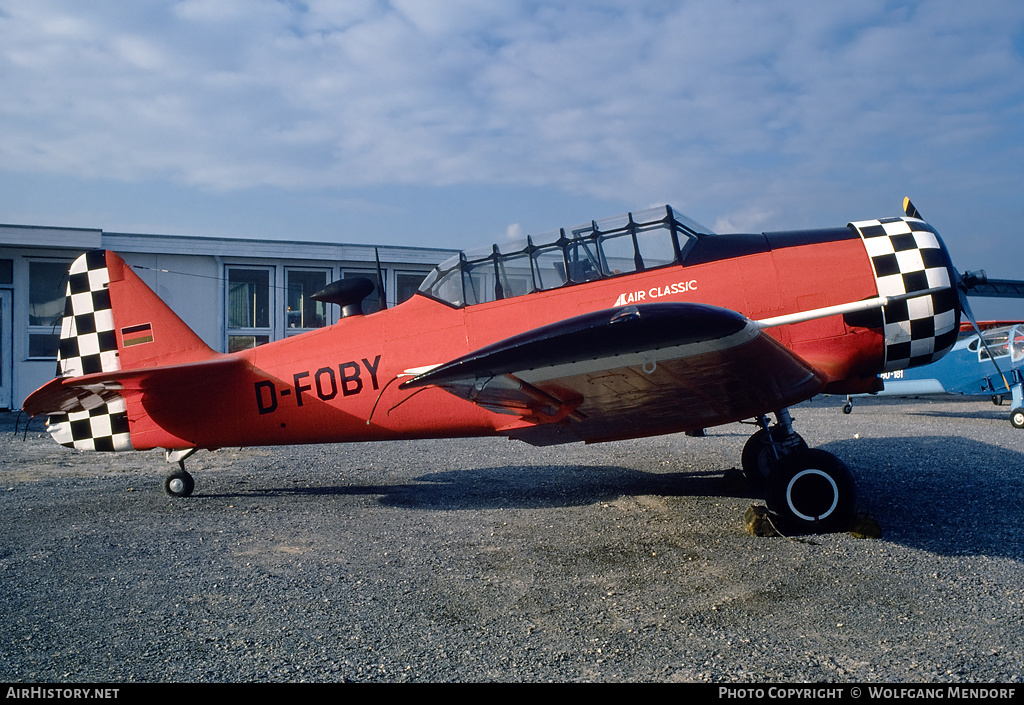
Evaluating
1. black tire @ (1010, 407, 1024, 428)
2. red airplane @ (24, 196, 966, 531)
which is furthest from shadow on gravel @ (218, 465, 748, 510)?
black tire @ (1010, 407, 1024, 428)

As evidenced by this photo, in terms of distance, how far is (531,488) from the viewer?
241 inches

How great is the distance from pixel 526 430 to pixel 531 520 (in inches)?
27.8

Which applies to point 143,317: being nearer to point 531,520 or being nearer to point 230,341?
point 531,520

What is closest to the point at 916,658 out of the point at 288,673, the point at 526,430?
the point at 288,673

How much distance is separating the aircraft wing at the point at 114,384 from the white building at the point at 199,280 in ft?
32.9

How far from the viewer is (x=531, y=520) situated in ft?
16.1

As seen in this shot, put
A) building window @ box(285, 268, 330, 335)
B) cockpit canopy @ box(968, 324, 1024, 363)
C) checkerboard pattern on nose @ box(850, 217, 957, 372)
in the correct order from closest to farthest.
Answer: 1. checkerboard pattern on nose @ box(850, 217, 957, 372)
2. cockpit canopy @ box(968, 324, 1024, 363)
3. building window @ box(285, 268, 330, 335)

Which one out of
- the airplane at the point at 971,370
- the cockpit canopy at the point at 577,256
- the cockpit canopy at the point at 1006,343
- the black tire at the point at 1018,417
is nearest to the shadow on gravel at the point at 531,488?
the cockpit canopy at the point at 577,256

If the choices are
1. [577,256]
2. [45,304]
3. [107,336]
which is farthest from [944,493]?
[45,304]

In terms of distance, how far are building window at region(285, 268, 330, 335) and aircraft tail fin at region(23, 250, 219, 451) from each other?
10271mm

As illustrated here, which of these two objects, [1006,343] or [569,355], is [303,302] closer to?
[569,355]

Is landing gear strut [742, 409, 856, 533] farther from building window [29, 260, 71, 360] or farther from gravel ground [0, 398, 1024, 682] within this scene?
building window [29, 260, 71, 360]

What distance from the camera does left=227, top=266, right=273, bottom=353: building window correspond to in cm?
1630

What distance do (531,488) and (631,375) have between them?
2.60 m
